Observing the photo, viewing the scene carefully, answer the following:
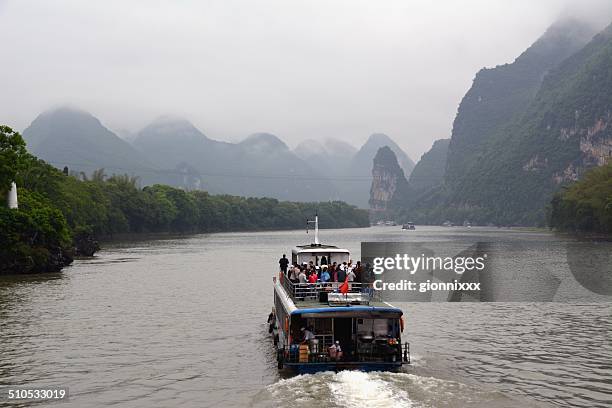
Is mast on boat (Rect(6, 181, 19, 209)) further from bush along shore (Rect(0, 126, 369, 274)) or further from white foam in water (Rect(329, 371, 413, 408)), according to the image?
white foam in water (Rect(329, 371, 413, 408))

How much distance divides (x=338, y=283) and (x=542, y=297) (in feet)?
88.0

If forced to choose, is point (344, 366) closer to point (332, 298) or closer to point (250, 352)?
point (332, 298)

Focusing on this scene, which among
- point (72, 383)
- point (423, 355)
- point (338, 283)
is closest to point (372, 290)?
point (338, 283)

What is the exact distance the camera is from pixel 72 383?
25391 millimetres

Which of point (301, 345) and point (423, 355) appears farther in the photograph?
point (423, 355)

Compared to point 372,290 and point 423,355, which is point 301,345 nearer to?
point 372,290

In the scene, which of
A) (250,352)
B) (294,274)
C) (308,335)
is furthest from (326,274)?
(250,352)

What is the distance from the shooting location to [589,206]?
5423 inches

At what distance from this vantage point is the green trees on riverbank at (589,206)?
130375 mm

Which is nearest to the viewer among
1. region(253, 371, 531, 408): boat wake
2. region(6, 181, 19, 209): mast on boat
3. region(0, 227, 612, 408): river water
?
region(253, 371, 531, 408): boat wake

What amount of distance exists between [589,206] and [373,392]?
426ft

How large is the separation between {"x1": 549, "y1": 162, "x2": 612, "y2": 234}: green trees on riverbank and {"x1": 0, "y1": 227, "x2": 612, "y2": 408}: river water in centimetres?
8404

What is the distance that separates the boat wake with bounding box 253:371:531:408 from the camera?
21016 millimetres

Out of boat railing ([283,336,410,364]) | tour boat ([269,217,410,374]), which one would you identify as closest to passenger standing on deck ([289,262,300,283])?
tour boat ([269,217,410,374])
